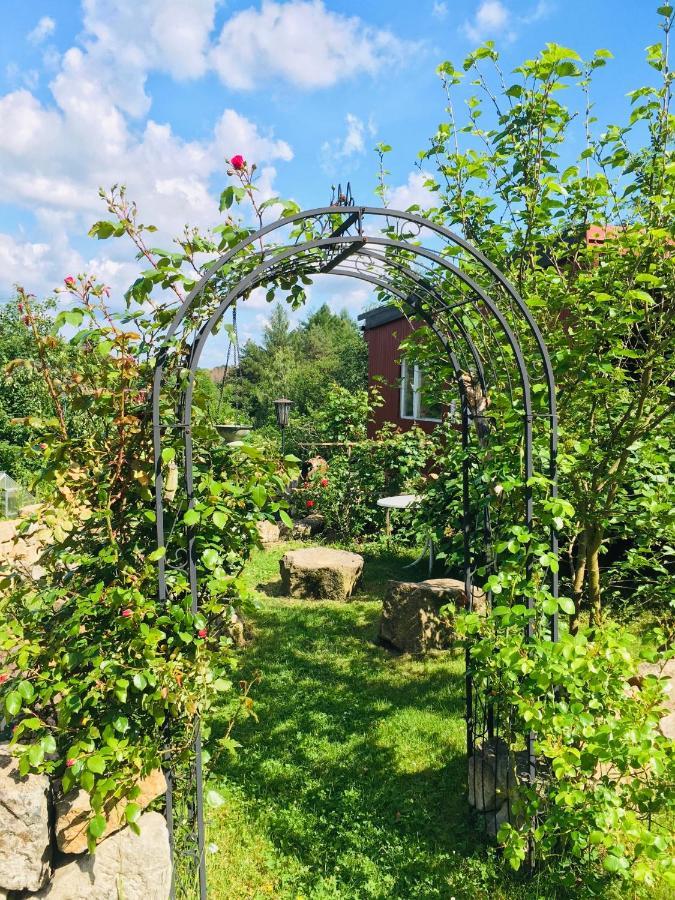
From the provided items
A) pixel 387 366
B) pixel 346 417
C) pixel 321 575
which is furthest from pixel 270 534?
pixel 387 366

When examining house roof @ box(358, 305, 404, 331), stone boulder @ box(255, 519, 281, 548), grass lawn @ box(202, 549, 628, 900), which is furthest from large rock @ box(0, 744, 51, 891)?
house roof @ box(358, 305, 404, 331)

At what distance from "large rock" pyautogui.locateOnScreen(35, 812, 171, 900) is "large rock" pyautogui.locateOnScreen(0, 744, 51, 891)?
12cm

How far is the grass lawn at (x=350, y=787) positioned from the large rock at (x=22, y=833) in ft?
2.96

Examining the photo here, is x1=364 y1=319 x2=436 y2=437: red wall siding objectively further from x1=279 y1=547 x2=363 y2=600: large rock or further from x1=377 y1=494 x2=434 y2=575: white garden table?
x1=279 y1=547 x2=363 y2=600: large rock

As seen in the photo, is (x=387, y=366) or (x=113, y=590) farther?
(x=387, y=366)

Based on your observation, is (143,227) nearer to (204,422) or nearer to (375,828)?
(204,422)

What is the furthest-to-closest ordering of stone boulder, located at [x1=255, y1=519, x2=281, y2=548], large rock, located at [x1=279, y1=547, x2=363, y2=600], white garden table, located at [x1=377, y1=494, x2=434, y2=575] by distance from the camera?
stone boulder, located at [x1=255, y1=519, x2=281, y2=548]
white garden table, located at [x1=377, y1=494, x2=434, y2=575]
large rock, located at [x1=279, y1=547, x2=363, y2=600]

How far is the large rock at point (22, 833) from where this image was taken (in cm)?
211

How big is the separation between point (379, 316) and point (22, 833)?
11342 millimetres

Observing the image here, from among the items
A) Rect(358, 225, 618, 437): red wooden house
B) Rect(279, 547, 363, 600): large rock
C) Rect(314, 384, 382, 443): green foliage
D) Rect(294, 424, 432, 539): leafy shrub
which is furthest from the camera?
Rect(358, 225, 618, 437): red wooden house

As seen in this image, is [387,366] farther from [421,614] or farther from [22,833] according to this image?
[22,833]

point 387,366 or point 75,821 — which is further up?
point 387,366

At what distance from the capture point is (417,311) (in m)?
3.30

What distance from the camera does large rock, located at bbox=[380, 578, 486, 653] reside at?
204 inches
